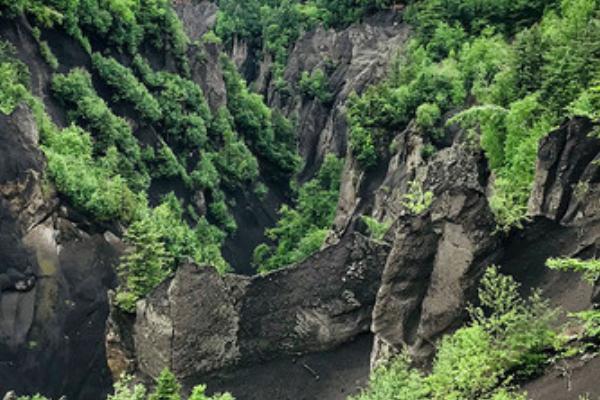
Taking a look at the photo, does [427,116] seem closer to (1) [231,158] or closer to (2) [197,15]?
(1) [231,158]

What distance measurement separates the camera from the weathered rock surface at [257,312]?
31328 millimetres

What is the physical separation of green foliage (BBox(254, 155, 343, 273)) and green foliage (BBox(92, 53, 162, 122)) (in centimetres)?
1341

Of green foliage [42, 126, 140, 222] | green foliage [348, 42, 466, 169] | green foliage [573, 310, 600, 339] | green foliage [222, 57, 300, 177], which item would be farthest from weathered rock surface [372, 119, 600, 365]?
green foliage [222, 57, 300, 177]

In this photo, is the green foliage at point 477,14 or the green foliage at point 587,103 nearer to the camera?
the green foliage at point 587,103

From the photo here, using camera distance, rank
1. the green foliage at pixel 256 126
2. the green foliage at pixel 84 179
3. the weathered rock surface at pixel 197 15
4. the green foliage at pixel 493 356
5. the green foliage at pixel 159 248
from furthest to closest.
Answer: the weathered rock surface at pixel 197 15 → the green foliage at pixel 256 126 → the green foliage at pixel 84 179 → the green foliage at pixel 159 248 → the green foliage at pixel 493 356

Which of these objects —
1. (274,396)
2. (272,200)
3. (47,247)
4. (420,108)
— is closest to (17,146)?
(47,247)

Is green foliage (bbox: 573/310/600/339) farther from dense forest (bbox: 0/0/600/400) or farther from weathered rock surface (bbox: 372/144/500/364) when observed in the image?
weathered rock surface (bbox: 372/144/500/364)

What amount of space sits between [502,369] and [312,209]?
44707mm

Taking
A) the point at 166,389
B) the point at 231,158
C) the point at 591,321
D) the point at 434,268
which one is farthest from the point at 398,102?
the point at 591,321

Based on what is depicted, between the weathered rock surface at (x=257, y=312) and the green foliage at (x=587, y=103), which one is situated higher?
the green foliage at (x=587, y=103)

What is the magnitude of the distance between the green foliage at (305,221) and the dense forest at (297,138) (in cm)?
17

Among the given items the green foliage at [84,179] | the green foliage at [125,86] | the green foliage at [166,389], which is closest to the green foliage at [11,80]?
the green foliage at [84,179]

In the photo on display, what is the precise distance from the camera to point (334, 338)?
32.8 meters

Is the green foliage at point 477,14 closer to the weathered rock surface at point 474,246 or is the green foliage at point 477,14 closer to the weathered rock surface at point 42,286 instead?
the weathered rock surface at point 474,246
